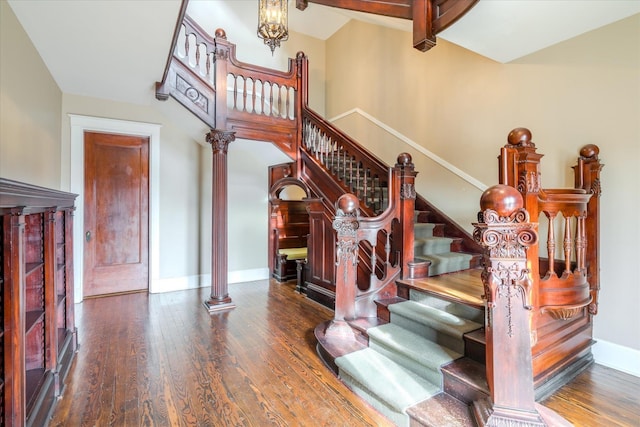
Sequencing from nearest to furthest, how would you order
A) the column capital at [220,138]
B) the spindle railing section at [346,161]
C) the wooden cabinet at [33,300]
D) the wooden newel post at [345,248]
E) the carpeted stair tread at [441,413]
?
the wooden cabinet at [33,300]
the carpeted stair tread at [441,413]
the wooden newel post at [345,248]
the spindle railing section at [346,161]
the column capital at [220,138]

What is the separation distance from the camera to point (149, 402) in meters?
1.97

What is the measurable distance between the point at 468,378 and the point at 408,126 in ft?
11.3

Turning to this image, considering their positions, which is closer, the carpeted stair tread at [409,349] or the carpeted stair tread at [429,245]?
the carpeted stair tread at [409,349]

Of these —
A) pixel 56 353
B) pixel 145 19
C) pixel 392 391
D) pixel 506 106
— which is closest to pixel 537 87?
pixel 506 106

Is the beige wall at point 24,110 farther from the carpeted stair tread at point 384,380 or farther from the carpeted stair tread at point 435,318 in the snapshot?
the carpeted stair tread at point 435,318

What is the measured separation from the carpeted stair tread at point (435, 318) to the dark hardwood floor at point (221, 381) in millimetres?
666

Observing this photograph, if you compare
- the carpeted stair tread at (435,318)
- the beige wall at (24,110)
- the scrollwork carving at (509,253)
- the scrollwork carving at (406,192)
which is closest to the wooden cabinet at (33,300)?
the beige wall at (24,110)

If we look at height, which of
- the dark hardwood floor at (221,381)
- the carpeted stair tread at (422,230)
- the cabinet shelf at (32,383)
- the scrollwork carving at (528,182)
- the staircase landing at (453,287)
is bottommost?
the dark hardwood floor at (221,381)

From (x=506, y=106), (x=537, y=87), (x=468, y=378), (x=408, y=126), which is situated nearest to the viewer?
(x=468, y=378)

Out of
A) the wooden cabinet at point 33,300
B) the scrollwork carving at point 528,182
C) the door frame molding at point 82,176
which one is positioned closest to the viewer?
the wooden cabinet at point 33,300

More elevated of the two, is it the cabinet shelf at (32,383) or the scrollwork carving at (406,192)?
the scrollwork carving at (406,192)

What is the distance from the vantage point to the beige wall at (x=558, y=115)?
2350 mm

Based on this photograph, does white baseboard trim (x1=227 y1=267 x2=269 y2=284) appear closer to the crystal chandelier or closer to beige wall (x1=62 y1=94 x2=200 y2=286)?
beige wall (x1=62 y1=94 x2=200 y2=286)

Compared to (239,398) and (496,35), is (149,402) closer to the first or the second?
(239,398)
